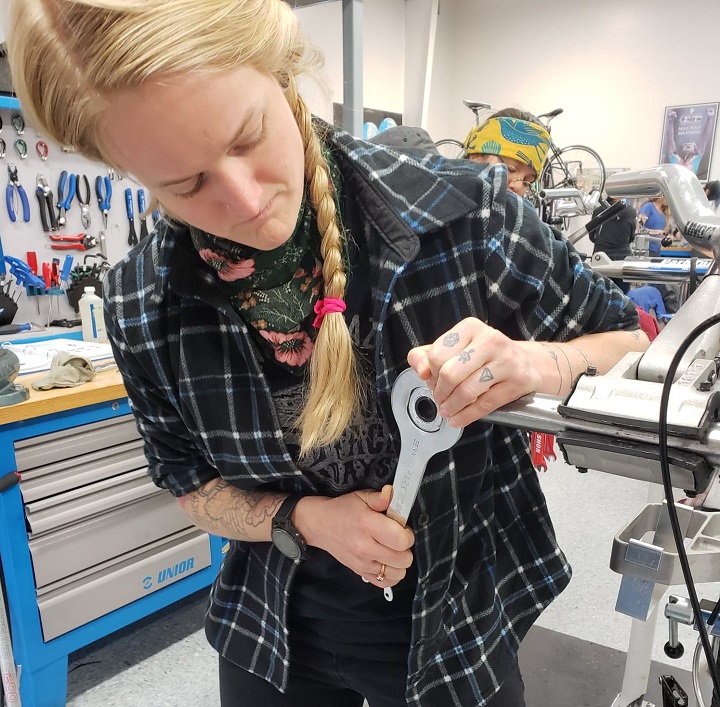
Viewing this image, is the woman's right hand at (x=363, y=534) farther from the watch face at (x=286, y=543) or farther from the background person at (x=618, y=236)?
the background person at (x=618, y=236)

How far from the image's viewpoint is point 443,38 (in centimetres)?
621

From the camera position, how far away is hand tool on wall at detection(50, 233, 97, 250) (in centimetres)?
202

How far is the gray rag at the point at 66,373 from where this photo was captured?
143 cm

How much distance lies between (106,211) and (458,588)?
1887mm

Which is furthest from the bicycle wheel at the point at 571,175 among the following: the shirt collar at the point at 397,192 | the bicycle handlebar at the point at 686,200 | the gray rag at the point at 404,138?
the shirt collar at the point at 397,192

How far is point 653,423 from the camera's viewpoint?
39cm

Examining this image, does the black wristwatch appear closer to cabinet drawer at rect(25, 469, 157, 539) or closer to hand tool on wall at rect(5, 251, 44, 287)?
cabinet drawer at rect(25, 469, 157, 539)

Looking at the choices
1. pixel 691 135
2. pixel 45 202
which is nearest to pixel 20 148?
pixel 45 202

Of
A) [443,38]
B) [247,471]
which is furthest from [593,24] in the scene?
[247,471]

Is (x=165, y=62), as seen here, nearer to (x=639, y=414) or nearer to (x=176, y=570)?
(x=639, y=414)

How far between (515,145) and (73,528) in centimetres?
175

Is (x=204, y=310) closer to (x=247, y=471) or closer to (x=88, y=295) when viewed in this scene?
(x=247, y=471)

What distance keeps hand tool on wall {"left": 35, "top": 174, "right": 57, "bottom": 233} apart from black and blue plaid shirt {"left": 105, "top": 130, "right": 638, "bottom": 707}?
4.49 ft

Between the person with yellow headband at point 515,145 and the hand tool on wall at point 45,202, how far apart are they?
1433 mm
